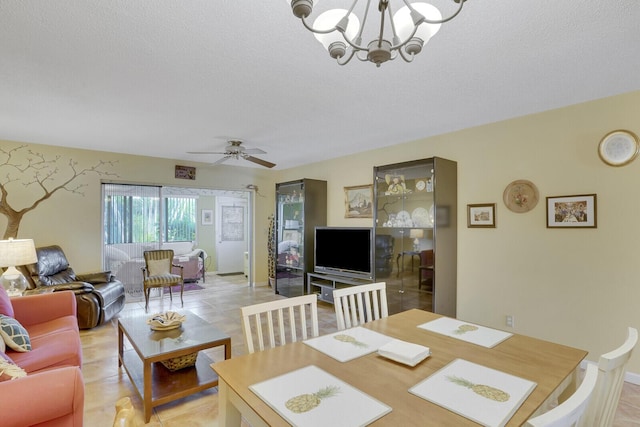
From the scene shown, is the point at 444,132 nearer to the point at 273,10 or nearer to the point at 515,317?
the point at 515,317

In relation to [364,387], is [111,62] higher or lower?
higher

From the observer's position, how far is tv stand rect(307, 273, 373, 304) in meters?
4.72

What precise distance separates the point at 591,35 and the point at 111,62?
119 inches

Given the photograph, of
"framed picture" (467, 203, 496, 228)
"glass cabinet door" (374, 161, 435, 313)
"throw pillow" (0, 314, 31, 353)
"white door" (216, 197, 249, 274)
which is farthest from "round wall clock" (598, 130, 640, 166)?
"white door" (216, 197, 249, 274)

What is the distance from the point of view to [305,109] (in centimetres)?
313

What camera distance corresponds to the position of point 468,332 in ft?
5.83

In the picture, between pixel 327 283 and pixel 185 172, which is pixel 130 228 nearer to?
pixel 185 172

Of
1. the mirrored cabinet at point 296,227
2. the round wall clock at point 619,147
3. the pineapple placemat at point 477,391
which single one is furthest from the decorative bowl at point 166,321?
the round wall clock at point 619,147

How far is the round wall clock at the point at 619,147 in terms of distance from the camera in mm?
2625

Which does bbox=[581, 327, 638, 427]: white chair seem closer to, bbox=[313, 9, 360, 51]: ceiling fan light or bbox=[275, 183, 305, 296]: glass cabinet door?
bbox=[313, 9, 360, 51]: ceiling fan light

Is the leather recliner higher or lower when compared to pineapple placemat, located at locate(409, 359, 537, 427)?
lower

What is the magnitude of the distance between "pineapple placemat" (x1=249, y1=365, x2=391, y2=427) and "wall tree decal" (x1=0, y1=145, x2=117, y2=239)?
508 centimetres

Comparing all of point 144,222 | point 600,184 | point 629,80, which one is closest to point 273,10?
point 629,80

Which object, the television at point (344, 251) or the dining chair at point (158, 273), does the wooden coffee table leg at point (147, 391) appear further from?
the dining chair at point (158, 273)
